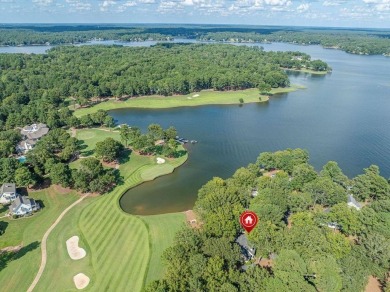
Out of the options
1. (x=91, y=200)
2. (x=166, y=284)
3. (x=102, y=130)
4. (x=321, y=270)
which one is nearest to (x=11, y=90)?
(x=102, y=130)

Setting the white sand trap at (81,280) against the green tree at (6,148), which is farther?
the green tree at (6,148)

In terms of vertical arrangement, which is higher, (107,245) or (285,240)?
(285,240)

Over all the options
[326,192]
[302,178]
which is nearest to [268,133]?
[302,178]

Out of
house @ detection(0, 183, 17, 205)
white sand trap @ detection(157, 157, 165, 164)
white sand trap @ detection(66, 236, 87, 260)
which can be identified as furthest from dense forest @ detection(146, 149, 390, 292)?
house @ detection(0, 183, 17, 205)

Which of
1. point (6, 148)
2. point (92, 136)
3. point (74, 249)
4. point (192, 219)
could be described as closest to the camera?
point (74, 249)

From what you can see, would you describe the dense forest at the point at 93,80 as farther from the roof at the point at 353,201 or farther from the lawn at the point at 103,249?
the roof at the point at 353,201

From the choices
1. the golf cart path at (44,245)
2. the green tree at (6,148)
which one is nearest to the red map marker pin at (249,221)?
the golf cart path at (44,245)

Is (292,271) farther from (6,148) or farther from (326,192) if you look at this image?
(6,148)
